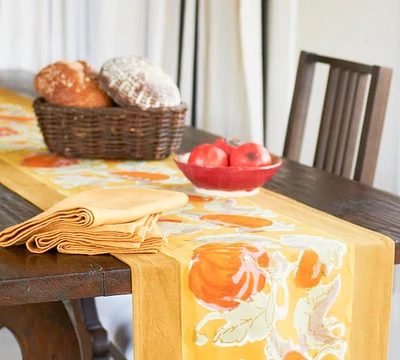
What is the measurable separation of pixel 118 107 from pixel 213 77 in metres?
2.04

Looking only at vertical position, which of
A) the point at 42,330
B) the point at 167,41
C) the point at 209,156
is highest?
the point at 209,156

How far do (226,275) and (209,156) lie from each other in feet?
1.45

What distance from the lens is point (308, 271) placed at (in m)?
1.31

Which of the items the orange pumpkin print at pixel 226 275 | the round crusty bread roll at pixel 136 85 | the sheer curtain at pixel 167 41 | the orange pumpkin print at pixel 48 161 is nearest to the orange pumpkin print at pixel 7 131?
the orange pumpkin print at pixel 48 161

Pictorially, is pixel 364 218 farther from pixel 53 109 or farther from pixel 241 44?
pixel 241 44

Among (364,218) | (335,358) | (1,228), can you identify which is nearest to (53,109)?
(1,228)

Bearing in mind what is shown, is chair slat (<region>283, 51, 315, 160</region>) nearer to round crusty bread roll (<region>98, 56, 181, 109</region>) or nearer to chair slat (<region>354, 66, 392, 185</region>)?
chair slat (<region>354, 66, 392, 185</region>)

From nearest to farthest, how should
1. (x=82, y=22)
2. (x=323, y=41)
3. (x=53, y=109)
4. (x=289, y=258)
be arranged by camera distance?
(x=289, y=258) → (x=53, y=109) → (x=323, y=41) → (x=82, y=22)

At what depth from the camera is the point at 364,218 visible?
1.54m

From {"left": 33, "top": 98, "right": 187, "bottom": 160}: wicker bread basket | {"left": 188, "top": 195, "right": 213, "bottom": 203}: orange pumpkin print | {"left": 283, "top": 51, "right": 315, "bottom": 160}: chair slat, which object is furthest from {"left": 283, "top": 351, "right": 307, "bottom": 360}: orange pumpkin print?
{"left": 283, "top": 51, "right": 315, "bottom": 160}: chair slat

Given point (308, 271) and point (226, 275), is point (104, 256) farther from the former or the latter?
point (308, 271)

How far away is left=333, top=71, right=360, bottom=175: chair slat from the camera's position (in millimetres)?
2123

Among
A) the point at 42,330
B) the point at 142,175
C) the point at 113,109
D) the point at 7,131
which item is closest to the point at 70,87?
→ the point at 113,109

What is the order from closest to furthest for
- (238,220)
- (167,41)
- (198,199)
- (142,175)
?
(238,220)
(198,199)
(142,175)
(167,41)
